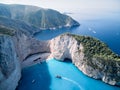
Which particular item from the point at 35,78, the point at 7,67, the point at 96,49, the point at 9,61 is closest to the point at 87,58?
the point at 96,49

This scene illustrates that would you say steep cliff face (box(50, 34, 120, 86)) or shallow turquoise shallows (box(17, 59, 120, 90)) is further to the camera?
steep cliff face (box(50, 34, 120, 86))

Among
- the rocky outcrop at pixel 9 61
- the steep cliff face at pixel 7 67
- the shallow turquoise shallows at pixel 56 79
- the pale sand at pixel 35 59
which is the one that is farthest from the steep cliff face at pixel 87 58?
the steep cliff face at pixel 7 67

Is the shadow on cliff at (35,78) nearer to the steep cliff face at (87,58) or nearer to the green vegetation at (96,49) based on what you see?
the steep cliff face at (87,58)

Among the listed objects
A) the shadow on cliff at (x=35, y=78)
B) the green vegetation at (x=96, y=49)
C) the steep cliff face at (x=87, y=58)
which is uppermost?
the green vegetation at (x=96, y=49)

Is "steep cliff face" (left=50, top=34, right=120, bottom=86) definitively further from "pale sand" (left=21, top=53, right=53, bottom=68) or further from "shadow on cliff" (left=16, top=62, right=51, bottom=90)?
"shadow on cliff" (left=16, top=62, right=51, bottom=90)

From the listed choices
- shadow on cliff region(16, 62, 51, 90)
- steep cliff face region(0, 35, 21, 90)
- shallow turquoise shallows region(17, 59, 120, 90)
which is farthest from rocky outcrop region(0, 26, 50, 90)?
shallow turquoise shallows region(17, 59, 120, 90)

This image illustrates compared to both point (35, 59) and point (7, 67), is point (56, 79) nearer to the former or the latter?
point (7, 67)

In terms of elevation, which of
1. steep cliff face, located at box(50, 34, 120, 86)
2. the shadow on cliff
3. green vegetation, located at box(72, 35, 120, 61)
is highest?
green vegetation, located at box(72, 35, 120, 61)

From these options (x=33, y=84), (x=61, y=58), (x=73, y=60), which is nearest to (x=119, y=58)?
(x=73, y=60)
